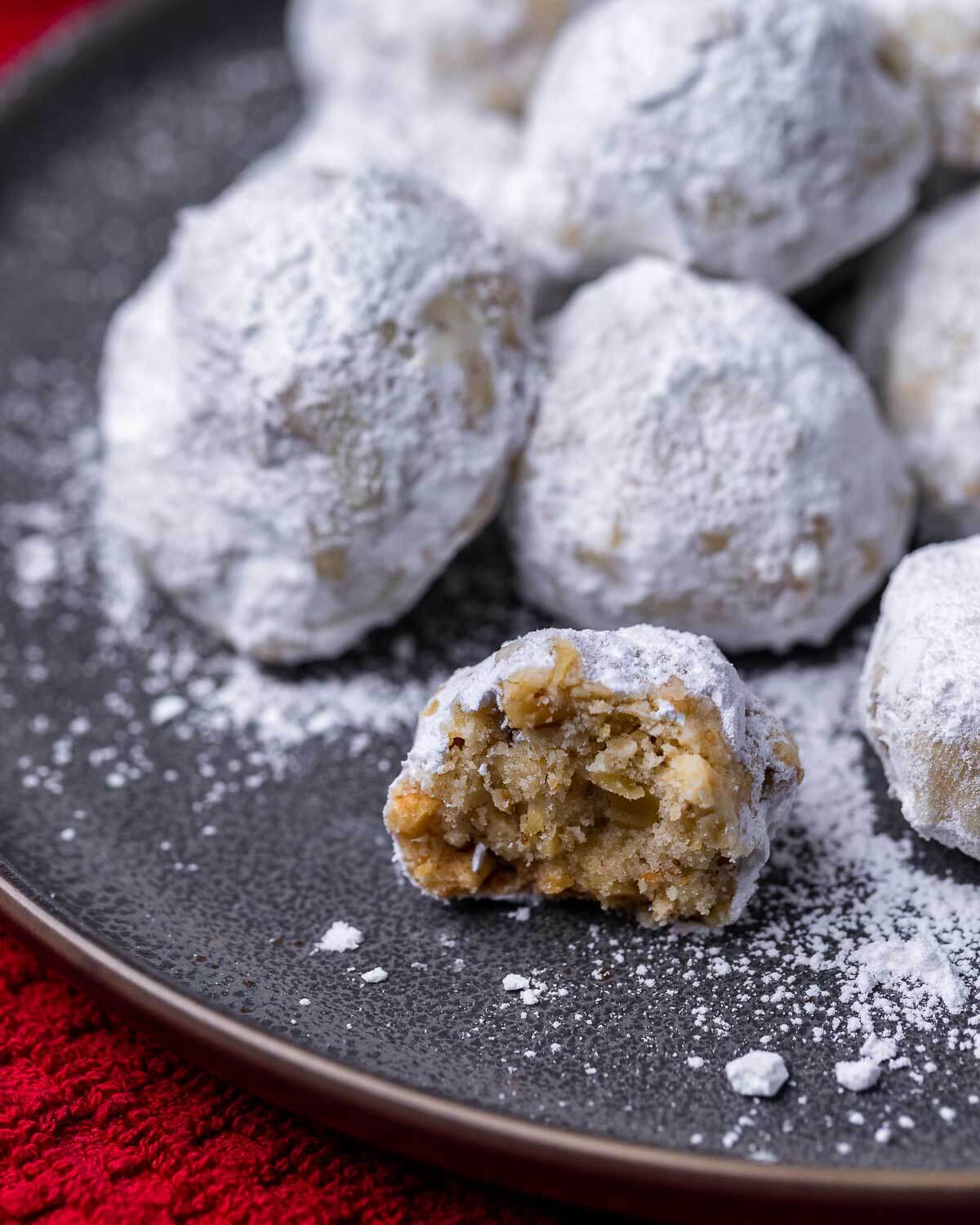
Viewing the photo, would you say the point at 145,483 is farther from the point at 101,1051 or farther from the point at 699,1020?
the point at 699,1020

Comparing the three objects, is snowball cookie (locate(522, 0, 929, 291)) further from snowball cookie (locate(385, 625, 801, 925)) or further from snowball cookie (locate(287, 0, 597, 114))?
snowball cookie (locate(385, 625, 801, 925))

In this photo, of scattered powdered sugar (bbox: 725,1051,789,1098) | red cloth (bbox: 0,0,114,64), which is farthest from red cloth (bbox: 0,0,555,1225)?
red cloth (bbox: 0,0,114,64)

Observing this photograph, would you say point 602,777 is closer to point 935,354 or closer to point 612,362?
point 612,362

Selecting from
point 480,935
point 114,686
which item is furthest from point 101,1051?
point 114,686

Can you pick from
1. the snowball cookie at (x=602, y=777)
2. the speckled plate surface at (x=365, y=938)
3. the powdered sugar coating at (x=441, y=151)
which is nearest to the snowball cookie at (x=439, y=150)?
the powdered sugar coating at (x=441, y=151)

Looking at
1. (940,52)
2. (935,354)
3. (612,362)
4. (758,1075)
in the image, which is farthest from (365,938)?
(940,52)

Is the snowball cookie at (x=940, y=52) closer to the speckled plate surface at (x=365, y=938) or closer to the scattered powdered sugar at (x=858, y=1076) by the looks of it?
the speckled plate surface at (x=365, y=938)
